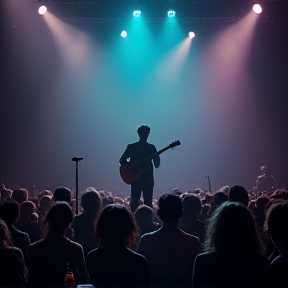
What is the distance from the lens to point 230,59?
1628 cm

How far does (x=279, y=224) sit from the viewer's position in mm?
3219

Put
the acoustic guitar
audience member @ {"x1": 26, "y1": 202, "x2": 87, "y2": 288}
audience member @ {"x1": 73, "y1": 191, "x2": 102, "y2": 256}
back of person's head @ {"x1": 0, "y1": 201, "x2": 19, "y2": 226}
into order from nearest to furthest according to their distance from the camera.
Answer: audience member @ {"x1": 26, "y1": 202, "x2": 87, "y2": 288} → back of person's head @ {"x1": 0, "y1": 201, "x2": 19, "y2": 226} → audience member @ {"x1": 73, "y1": 191, "x2": 102, "y2": 256} → the acoustic guitar

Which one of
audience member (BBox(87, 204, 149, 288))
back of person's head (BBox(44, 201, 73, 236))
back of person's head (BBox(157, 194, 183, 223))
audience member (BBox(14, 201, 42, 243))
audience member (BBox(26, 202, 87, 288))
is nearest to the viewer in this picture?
audience member (BBox(87, 204, 149, 288))

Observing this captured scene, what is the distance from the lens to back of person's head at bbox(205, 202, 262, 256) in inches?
127

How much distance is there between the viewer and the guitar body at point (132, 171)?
8.46 meters

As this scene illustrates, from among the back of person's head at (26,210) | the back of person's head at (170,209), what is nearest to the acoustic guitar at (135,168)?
the back of person's head at (26,210)

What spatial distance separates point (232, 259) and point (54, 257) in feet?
4.88

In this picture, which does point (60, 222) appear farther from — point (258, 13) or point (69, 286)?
point (258, 13)

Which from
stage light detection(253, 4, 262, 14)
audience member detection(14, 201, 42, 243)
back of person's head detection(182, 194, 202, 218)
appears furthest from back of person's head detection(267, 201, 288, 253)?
stage light detection(253, 4, 262, 14)

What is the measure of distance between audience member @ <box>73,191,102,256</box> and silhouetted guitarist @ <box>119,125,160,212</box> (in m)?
3.07

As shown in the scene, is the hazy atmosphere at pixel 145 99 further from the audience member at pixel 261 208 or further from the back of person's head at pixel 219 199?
the audience member at pixel 261 208

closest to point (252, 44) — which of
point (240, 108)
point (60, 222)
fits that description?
point (240, 108)

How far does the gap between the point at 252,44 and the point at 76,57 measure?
19.2 feet

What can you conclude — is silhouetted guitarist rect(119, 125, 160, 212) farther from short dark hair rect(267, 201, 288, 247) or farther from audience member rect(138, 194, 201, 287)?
short dark hair rect(267, 201, 288, 247)
